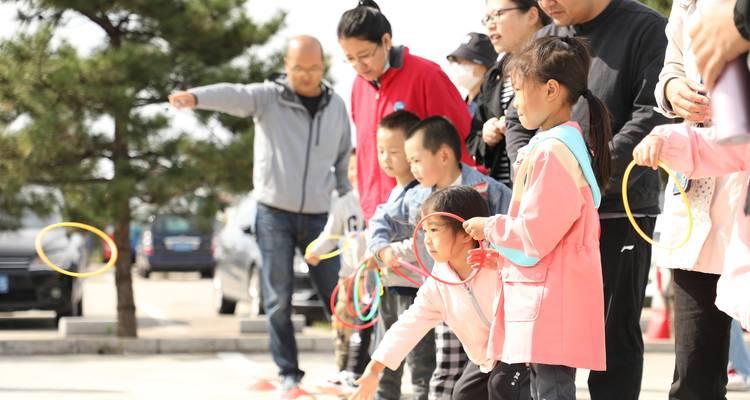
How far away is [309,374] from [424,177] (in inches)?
163

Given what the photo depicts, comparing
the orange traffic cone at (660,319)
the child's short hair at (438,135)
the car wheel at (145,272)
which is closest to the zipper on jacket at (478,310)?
the child's short hair at (438,135)

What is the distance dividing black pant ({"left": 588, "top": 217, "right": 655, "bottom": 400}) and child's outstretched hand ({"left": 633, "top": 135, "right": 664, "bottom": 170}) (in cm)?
156

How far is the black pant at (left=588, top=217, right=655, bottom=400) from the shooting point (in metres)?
5.38

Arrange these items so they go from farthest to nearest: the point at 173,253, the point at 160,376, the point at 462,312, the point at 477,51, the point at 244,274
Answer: the point at 173,253
the point at 244,274
the point at 160,376
the point at 477,51
the point at 462,312

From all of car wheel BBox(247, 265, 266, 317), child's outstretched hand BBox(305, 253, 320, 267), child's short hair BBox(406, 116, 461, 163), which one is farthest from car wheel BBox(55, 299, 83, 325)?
child's short hair BBox(406, 116, 461, 163)

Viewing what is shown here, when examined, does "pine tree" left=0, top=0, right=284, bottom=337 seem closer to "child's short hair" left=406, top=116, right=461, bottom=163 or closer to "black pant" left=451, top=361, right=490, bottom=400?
"child's short hair" left=406, top=116, right=461, bottom=163

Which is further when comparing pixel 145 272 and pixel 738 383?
pixel 145 272

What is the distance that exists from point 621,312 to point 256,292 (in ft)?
34.6

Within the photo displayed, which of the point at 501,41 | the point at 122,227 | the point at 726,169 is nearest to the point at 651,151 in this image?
the point at 726,169

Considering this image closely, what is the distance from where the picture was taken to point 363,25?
6.84 metres

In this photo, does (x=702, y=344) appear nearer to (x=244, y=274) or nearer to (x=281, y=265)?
(x=281, y=265)

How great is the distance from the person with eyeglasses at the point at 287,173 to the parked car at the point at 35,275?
5.94 metres

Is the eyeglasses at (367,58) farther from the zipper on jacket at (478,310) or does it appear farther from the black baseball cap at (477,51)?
the zipper on jacket at (478,310)

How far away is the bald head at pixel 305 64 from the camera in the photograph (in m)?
8.42
